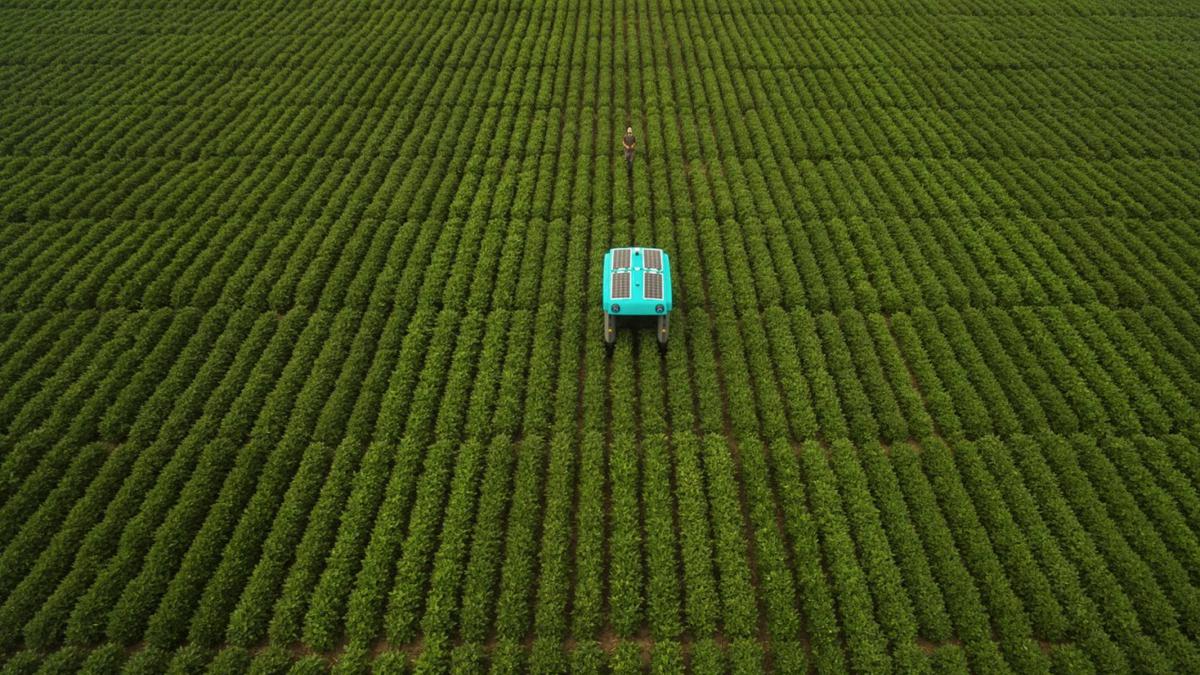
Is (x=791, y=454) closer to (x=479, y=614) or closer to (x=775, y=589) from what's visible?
(x=775, y=589)

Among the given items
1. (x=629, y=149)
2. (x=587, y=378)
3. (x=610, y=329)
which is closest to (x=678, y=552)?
(x=587, y=378)

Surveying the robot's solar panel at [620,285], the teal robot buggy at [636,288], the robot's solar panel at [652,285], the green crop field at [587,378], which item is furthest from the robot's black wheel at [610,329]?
the robot's solar panel at [652,285]

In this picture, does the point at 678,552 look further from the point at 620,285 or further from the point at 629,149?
the point at 629,149

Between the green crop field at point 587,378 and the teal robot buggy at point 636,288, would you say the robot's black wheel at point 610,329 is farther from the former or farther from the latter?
the green crop field at point 587,378

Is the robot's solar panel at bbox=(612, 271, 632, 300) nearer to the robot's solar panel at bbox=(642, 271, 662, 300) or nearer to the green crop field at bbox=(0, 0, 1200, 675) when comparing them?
the robot's solar panel at bbox=(642, 271, 662, 300)

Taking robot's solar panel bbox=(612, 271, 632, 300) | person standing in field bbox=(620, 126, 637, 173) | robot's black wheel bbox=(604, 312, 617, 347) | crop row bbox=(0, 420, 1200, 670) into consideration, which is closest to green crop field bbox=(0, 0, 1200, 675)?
crop row bbox=(0, 420, 1200, 670)
